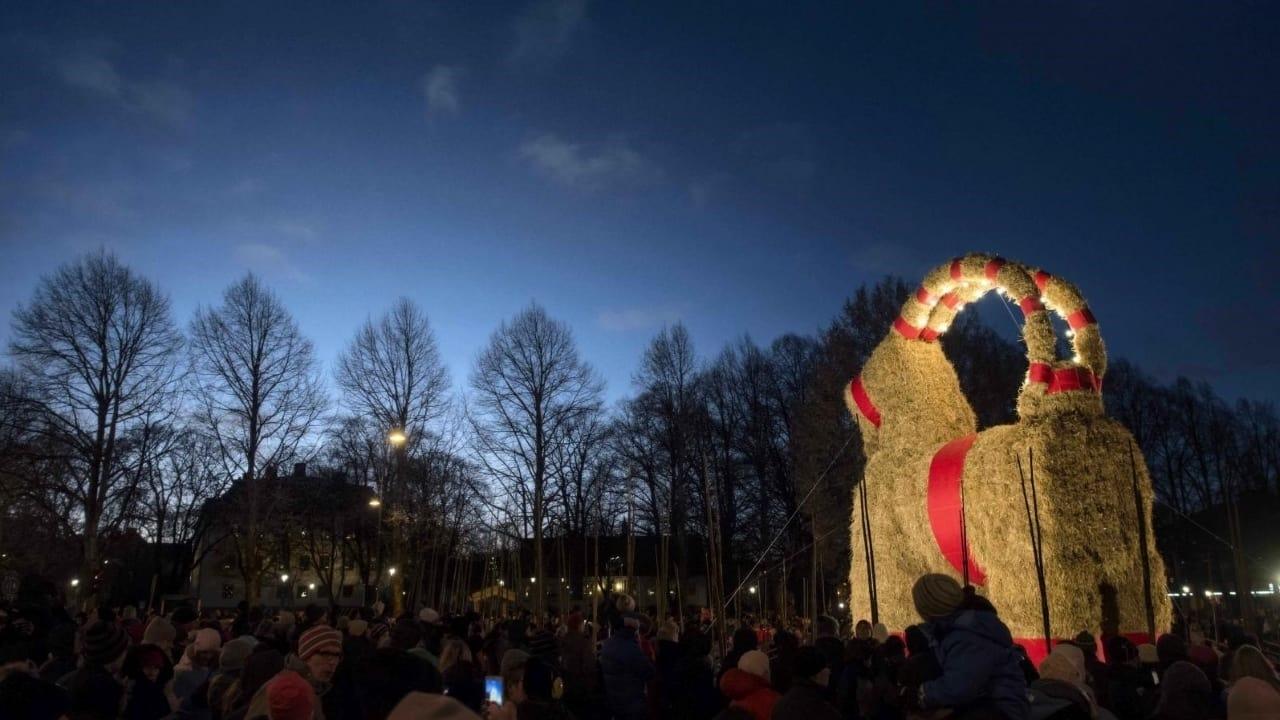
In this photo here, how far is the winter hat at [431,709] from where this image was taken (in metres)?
2.10

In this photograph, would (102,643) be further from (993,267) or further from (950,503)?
(993,267)

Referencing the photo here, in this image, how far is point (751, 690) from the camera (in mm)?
4609

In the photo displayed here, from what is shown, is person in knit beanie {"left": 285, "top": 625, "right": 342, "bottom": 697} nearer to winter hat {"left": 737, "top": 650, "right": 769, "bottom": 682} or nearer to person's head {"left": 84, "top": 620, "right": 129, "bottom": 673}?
person's head {"left": 84, "top": 620, "right": 129, "bottom": 673}

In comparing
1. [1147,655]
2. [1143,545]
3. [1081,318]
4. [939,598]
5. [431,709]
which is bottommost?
[1147,655]

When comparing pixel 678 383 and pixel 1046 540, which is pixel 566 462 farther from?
pixel 1046 540

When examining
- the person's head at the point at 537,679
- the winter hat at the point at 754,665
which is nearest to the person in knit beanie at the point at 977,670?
the winter hat at the point at 754,665

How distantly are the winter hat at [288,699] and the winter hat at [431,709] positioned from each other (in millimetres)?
1407

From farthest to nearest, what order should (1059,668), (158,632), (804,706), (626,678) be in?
1. (158,632)
2. (626,678)
3. (1059,668)
4. (804,706)

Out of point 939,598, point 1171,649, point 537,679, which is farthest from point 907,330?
point 939,598

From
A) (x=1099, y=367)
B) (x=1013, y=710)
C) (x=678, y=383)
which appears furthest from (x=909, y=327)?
(x=678, y=383)

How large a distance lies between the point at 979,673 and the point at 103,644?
5.28 meters

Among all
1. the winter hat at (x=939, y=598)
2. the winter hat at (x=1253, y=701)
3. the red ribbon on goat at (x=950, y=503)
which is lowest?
the winter hat at (x=1253, y=701)

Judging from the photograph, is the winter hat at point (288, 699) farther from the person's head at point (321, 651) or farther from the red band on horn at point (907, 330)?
the red band on horn at point (907, 330)

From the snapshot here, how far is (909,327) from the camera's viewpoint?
13336 millimetres
